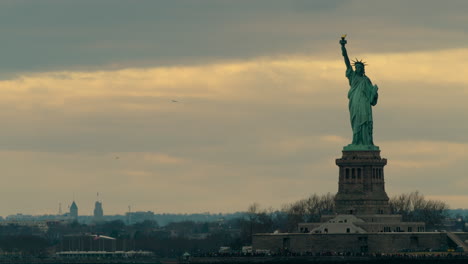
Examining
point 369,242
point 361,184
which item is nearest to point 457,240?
point 369,242

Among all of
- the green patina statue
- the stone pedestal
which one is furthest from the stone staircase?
the green patina statue

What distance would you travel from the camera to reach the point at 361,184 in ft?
462

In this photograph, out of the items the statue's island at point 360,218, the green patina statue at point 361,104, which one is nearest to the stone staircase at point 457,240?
the statue's island at point 360,218

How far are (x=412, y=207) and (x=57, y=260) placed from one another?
50.5m

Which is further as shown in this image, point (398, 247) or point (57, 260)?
point (57, 260)

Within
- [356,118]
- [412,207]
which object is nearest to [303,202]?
[412,207]

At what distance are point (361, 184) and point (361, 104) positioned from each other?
634 cm

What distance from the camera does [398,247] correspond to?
13612cm

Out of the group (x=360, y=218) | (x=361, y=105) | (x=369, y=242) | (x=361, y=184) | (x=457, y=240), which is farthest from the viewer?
(x=361, y=105)

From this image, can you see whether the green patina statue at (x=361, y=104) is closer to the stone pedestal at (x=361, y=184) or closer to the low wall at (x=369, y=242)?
the stone pedestal at (x=361, y=184)

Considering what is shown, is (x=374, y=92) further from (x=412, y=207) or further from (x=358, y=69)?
(x=412, y=207)

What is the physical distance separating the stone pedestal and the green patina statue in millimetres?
928

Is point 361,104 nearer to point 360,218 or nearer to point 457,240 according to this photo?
point 360,218

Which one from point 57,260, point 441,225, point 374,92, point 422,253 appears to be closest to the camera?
point 422,253
